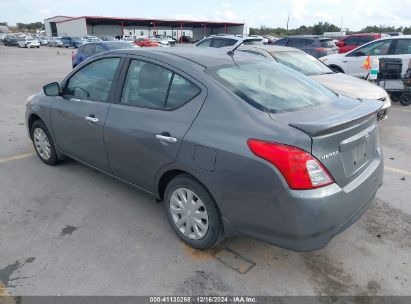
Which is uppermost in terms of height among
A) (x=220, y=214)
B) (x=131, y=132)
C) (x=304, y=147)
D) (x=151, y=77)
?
(x=151, y=77)

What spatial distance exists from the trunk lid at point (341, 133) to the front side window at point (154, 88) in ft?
2.72

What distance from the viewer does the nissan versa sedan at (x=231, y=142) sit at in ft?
7.96

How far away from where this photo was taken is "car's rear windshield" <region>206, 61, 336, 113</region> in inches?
113

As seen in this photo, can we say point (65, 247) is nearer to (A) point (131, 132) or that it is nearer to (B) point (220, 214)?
(A) point (131, 132)

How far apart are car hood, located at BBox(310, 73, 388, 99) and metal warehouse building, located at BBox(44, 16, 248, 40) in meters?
64.3

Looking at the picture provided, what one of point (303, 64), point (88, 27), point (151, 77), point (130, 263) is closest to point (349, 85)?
point (303, 64)

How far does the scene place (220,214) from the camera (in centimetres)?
286

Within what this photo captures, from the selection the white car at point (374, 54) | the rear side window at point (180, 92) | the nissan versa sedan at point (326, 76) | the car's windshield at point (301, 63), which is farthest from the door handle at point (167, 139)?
the white car at point (374, 54)

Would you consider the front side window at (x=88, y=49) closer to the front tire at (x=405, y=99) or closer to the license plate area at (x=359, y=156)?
the front tire at (x=405, y=99)

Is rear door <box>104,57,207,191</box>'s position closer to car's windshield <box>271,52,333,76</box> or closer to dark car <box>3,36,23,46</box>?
car's windshield <box>271,52,333,76</box>

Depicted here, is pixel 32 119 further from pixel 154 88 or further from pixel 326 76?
pixel 326 76

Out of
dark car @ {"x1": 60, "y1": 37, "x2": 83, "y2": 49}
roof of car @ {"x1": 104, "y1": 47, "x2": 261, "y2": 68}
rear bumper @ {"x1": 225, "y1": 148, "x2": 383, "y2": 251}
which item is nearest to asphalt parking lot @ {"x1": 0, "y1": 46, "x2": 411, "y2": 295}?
rear bumper @ {"x1": 225, "y1": 148, "x2": 383, "y2": 251}

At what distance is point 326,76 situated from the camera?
281 inches

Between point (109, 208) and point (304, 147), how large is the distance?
2335 mm
